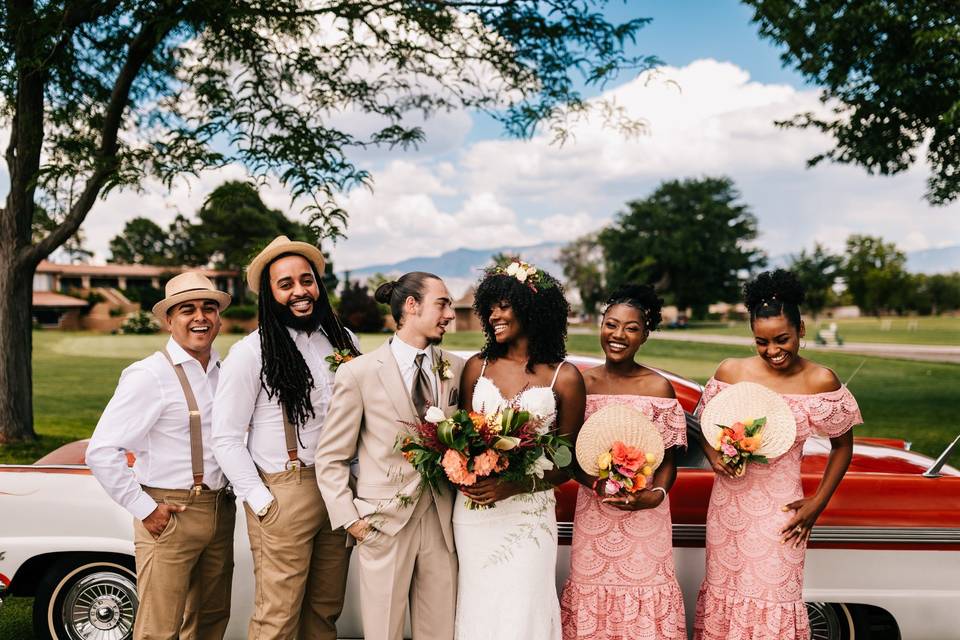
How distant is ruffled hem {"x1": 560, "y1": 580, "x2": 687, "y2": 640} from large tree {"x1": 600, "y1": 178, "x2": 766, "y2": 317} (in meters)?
Result: 70.8

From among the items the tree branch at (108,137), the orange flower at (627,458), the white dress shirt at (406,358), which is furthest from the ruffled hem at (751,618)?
the tree branch at (108,137)

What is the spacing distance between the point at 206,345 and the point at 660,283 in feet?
242

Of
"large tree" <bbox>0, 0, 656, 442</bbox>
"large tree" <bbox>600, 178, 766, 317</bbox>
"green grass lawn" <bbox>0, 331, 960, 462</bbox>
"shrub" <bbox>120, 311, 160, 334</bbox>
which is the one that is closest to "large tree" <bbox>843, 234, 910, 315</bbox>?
"large tree" <bbox>600, 178, 766, 317</bbox>

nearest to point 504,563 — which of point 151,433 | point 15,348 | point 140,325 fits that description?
point 151,433

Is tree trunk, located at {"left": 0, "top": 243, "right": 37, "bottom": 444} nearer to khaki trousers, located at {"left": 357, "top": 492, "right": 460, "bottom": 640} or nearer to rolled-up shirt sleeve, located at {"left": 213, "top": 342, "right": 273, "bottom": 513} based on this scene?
rolled-up shirt sleeve, located at {"left": 213, "top": 342, "right": 273, "bottom": 513}

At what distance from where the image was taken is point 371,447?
2.76 meters

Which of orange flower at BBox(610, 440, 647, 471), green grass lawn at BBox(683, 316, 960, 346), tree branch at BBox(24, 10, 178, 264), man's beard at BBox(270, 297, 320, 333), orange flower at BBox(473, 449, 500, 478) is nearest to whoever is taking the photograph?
orange flower at BBox(473, 449, 500, 478)

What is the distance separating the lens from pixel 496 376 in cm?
287

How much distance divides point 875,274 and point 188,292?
3579 inches

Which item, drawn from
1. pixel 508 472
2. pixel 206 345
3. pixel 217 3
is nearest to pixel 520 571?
pixel 508 472

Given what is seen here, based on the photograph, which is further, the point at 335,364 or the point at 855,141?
the point at 855,141

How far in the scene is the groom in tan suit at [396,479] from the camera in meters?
2.72

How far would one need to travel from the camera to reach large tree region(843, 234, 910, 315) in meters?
81.8

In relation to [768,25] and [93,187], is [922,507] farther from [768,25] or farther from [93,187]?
[768,25]
